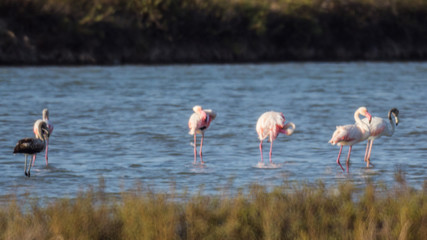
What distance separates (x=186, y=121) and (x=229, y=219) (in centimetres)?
1180

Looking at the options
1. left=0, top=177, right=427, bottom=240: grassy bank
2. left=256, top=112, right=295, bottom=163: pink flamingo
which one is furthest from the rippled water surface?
left=0, top=177, right=427, bottom=240: grassy bank

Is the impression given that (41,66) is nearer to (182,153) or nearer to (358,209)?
(182,153)

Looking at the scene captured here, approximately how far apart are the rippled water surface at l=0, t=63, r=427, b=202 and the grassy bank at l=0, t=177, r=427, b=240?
1378 mm

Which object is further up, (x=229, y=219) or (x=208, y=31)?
(x=208, y=31)

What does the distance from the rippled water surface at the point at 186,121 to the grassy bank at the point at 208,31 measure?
3691 millimetres

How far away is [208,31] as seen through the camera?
147 ft

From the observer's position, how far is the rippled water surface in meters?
11.5

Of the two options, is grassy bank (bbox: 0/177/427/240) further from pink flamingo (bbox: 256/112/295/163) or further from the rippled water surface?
pink flamingo (bbox: 256/112/295/163)

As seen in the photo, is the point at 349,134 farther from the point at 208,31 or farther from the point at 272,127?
the point at 208,31

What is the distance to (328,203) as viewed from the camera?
314 inches

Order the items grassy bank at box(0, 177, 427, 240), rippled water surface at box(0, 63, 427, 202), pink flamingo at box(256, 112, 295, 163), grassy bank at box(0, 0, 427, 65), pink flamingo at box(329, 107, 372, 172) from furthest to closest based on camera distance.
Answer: grassy bank at box(0, 0, 427, 65)
pink flamingo at box(256, 112, 295, 163)
pink flamingo at box(329, 107, 372, 172)
rippled water surface at box(0, 63, 427, 202)
grassy bank at box(0, 177, 427, 240)

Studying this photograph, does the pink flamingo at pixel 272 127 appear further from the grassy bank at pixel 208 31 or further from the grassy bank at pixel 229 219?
the grassy bank at pixel 208 31

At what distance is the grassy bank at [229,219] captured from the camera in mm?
7152

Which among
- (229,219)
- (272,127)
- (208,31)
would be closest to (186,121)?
(272,127)
